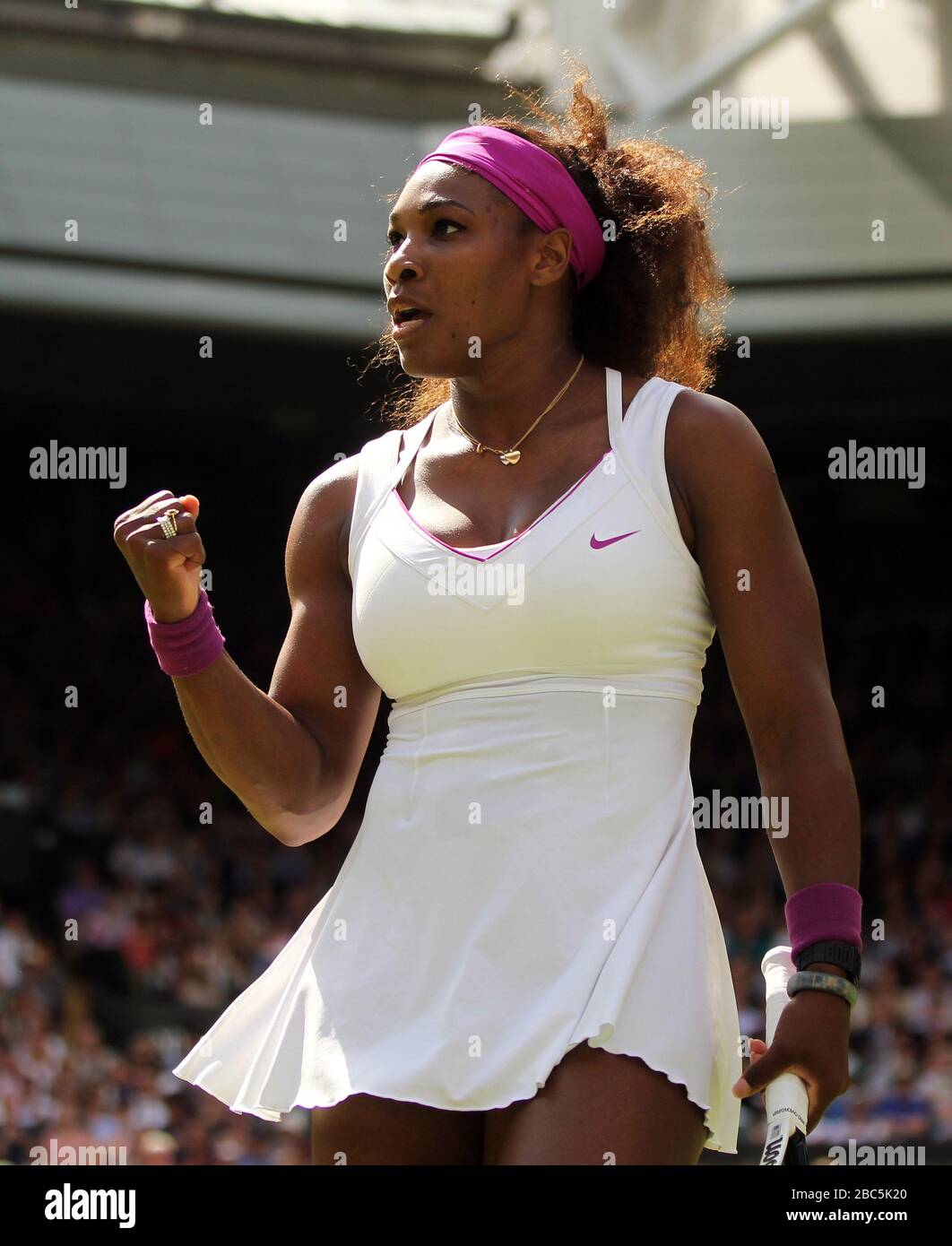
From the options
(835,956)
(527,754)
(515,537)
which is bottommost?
(835,956)

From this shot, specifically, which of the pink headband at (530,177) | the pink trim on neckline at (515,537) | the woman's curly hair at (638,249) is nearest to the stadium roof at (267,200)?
the woman's curly hair at (638,249)

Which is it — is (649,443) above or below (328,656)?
above

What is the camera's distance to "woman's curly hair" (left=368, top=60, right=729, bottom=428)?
2.43 m

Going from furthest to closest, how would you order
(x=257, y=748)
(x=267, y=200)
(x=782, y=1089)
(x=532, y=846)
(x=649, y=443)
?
(x=267, y=200), (x=257, y=748), (x=649, y=443), (x=532, y=846), (x=782, y=1089)

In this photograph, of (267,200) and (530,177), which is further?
(267,200)

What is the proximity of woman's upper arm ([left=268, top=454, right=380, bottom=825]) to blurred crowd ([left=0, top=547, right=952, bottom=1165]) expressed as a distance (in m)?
5.10

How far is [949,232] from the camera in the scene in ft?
36.0

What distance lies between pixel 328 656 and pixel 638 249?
2.34ft

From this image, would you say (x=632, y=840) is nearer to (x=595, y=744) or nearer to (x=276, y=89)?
(x=595, y=744)

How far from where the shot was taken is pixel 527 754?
2.03 m

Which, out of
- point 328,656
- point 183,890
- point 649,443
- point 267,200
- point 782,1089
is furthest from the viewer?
point 267,200

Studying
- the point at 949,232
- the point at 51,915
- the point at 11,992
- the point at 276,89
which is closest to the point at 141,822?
the point at 51,915

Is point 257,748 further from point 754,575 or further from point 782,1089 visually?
point 782,1089

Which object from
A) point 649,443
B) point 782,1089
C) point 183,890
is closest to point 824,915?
point 782,1089
